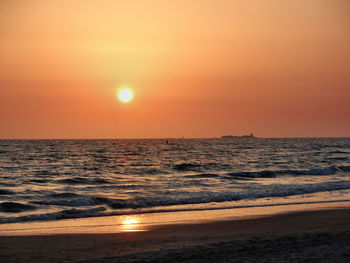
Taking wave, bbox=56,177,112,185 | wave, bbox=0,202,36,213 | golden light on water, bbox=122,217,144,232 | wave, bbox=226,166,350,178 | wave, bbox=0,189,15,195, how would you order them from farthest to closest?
wave, bbox=226,166,350,178, wave, bbox=56,177,112,185, wave, bbox=0,189,15,195, wave, bbox=0,202,36,213, golden light on water, bbox=122,217,144,232

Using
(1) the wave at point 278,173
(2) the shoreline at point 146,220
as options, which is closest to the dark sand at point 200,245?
(2) the shoreline at point 146,220

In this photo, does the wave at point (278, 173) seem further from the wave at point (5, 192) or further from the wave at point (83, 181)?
the wave at point (5, 192)

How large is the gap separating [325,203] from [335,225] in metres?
8.96

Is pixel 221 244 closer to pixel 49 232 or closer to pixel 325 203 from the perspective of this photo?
pixel 49 232

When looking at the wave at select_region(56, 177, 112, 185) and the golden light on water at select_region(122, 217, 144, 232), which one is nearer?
the golden light on water at select_region(122, 217, 144, 232)

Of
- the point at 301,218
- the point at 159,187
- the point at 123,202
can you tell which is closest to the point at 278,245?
the point at 301,218

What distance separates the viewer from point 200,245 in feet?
39.9

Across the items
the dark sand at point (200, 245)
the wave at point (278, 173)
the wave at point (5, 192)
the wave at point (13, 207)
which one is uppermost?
the dark sand at point (200, 245)

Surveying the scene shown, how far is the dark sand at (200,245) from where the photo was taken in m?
10.6

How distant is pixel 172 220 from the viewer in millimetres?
18734

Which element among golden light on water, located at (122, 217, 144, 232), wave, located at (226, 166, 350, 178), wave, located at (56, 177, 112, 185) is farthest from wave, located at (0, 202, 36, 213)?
wave, located at (226, 166, 350, 178)

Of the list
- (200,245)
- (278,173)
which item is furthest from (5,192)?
(278,173)

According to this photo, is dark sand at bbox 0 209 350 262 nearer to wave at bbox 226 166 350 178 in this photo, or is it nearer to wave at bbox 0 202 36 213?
wave at bbox 0 202 36 213

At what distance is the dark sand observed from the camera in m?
10.6
